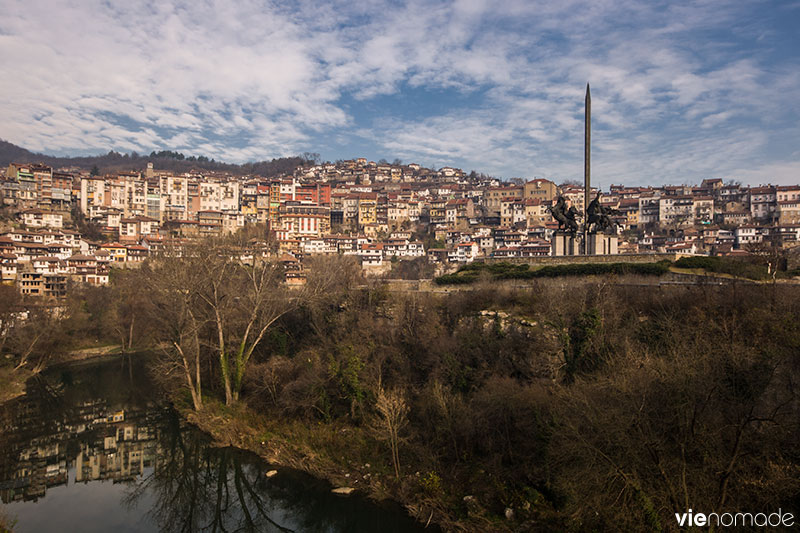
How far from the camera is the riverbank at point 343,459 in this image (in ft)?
36.9

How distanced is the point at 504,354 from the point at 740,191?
Answer: 238 ft

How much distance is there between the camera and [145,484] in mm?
14461

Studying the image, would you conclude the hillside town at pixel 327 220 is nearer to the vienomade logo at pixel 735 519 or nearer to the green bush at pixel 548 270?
the green bush at pixel 548 270

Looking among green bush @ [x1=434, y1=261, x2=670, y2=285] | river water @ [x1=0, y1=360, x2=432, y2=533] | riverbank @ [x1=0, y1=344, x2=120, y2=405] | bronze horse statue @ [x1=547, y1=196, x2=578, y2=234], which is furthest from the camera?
riverbank @ [x1=0, y1=344, x2=120, y2=405]

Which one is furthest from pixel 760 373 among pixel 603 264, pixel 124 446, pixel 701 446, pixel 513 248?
pixel 513 248

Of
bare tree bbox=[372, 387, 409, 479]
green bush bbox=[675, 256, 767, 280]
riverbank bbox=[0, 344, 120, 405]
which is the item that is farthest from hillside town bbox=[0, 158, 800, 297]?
bare tree bbox=[372, 387, 409, 479]

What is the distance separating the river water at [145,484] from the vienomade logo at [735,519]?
5525 mm

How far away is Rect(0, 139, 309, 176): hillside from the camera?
129500 millimetres

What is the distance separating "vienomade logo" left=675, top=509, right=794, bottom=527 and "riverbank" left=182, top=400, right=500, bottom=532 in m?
3.40

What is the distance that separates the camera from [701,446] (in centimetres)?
862

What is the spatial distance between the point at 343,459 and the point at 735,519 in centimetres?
922

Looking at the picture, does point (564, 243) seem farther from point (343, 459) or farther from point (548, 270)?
point (343, 459)

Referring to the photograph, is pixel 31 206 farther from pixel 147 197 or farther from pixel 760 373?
pixel 760 373

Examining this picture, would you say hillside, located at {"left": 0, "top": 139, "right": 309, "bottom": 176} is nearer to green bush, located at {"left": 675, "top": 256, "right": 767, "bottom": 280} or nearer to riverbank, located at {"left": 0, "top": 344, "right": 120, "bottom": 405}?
riverbank, located at {"left": 0, "top": 344, "right": 120, "bottom": 405}
